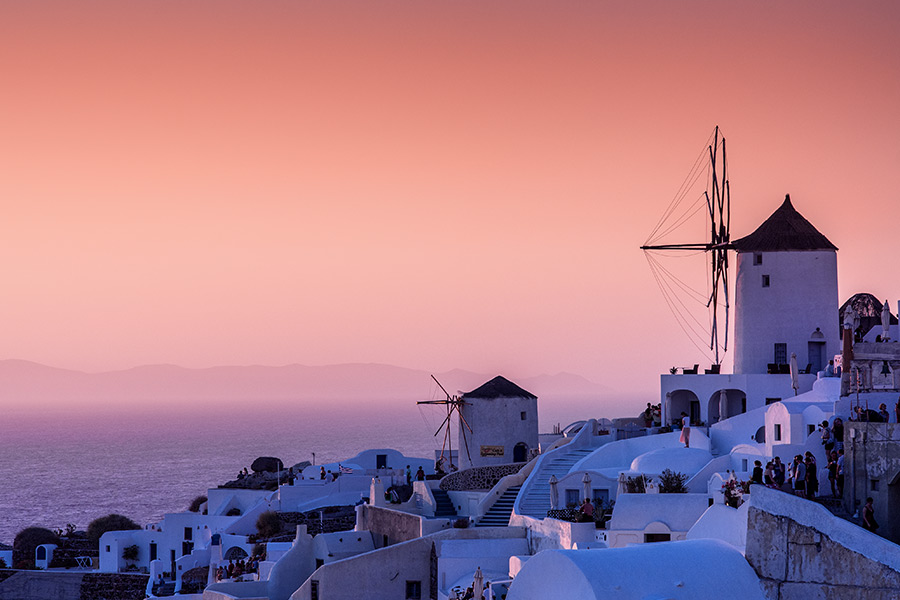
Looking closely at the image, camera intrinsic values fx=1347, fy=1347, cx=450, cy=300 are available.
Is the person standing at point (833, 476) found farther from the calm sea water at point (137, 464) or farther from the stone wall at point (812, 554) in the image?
the calm sea water at point (137, 464)

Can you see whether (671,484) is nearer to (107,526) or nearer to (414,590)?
(414,590)

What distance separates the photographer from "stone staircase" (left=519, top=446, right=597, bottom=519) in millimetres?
33344

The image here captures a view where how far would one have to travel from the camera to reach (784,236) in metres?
39.4

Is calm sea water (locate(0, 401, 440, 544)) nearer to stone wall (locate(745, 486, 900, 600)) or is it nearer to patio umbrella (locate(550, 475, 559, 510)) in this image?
patio umbrella (locate(550, 475, 559, 510))

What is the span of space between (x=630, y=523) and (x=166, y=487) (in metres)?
91.9

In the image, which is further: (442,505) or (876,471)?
(442,505)

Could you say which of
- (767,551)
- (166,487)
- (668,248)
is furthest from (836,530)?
(166,487)

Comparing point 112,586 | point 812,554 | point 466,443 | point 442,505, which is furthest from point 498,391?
point 812,554

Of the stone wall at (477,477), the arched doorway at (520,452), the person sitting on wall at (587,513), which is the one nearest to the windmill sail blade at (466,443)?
the arched doorway at (520,452)

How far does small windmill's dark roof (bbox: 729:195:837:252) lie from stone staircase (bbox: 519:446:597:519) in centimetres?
790

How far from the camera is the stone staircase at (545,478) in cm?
3334

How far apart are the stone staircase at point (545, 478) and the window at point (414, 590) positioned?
10.3 feet

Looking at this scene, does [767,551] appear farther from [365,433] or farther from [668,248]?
[365,433]

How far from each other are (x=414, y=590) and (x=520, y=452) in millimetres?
11335
